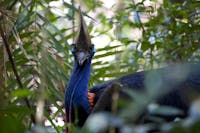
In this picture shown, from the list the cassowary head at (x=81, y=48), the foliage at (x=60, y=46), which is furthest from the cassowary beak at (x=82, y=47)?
the foliage at (x=60, y=46)

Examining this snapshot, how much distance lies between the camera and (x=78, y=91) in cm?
344

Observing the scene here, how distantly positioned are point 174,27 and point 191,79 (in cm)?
96

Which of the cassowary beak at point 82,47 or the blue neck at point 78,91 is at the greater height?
the cassowary beak at point 82,47

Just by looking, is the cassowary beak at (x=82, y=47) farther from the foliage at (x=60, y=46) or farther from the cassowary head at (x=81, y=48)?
the foliage at (x=60, y=46)

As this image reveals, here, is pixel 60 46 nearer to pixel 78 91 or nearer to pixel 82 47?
pixel 82 47

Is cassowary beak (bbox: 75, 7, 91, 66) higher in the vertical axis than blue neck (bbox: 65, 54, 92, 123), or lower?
higher

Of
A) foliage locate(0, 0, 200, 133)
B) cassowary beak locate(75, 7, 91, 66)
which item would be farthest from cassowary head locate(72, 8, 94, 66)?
foliage locate(0, 0, 200, 133)

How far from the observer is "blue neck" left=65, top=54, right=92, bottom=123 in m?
3.38

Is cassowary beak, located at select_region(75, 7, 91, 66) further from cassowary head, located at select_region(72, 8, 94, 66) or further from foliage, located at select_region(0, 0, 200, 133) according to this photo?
foliage, located at select_region(0, 0, 200, 133)

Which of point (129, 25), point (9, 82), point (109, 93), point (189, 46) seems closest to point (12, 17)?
point (9, 82)

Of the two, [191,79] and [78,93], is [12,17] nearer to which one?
[78,93]

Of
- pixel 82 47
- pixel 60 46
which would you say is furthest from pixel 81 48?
pixel 60 46

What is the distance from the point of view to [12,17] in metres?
3.53

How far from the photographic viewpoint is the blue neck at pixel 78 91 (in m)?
3.38
